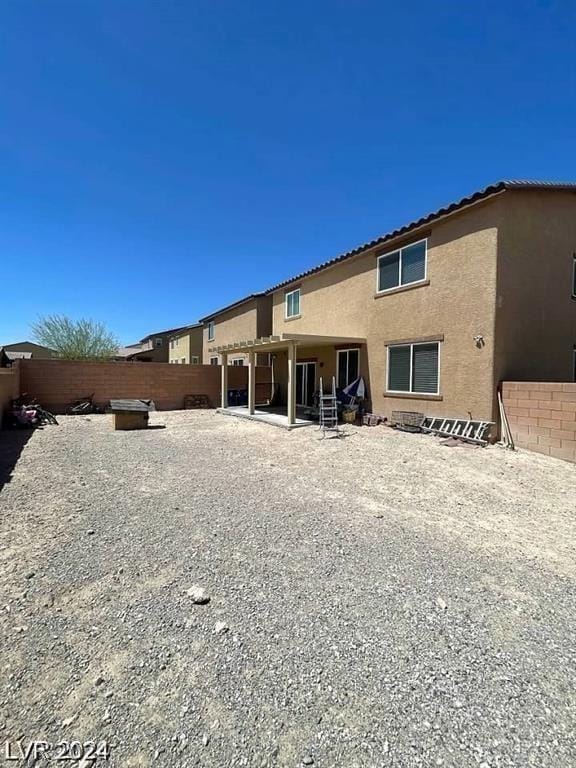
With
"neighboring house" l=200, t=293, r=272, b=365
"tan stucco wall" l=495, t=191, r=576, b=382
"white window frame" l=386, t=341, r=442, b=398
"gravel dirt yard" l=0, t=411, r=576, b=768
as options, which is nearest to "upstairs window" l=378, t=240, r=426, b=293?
"white window frame" l=386, t=341, r=442, b=398

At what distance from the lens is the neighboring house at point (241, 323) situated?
826 inches

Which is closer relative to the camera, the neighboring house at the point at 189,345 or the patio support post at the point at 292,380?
the patio support post at the point at 292,380

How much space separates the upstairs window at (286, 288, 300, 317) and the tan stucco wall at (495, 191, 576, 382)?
969 cm

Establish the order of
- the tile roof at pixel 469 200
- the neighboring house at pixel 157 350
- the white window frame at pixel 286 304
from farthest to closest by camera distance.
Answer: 1. the neighboring house at pixel 157 350
2. the white window frame at pixel 286 304
3. the tile roof at pixel 469 200

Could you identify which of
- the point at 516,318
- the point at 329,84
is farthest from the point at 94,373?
the point at 516,318

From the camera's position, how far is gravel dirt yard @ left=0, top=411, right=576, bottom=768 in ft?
5.77

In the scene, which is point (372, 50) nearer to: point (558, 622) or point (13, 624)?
point (558, 622)

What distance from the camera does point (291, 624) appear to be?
258cm

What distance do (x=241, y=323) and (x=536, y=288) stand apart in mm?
16302

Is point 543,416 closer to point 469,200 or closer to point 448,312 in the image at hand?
point 448,312

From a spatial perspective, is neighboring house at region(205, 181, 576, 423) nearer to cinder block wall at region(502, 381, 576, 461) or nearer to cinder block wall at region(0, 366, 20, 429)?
cinder block wall at region(502, 381, 576, 461)

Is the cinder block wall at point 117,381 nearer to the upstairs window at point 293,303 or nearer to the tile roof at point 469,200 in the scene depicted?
the upstairs window at point 293,303

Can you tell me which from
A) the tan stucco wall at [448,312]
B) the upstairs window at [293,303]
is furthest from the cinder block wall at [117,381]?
the tan stucco wall at [448,312]

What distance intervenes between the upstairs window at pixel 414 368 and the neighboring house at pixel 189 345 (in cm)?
2177
